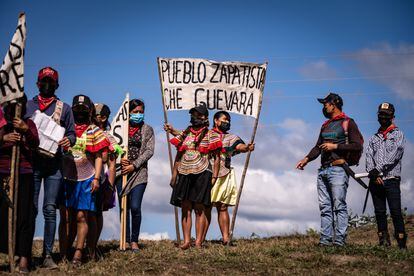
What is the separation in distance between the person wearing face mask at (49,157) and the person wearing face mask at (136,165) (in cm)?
260

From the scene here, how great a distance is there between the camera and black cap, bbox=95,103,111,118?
41.1 feet

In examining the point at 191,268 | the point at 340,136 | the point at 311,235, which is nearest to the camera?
the point at 191,268

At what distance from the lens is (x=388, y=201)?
41.8 feet

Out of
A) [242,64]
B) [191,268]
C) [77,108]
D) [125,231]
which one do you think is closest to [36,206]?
[77,108]

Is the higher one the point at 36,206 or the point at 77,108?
the point at 77,108

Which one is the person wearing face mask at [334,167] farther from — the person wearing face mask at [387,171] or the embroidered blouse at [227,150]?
the embroidered blouse at [227,150]

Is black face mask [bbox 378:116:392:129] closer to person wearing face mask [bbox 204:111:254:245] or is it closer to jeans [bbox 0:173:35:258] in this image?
person wearing face mask [bbox 204:111:254:245]

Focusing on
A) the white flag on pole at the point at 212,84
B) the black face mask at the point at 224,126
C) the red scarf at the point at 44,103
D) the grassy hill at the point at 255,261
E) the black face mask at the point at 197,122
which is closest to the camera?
the grassy hill at the point at 255,261

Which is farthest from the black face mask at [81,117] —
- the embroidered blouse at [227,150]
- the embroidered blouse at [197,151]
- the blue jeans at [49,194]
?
the embroidered blouse at [227,150]

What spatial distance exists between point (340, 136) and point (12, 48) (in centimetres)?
545

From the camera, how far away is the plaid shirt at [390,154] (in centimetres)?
1262

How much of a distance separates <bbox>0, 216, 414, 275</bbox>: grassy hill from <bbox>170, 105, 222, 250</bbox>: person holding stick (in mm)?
596

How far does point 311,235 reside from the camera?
1634 cm

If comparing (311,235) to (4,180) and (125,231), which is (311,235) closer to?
(125,231)
